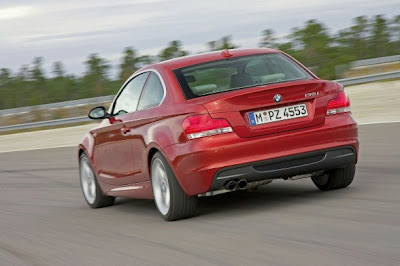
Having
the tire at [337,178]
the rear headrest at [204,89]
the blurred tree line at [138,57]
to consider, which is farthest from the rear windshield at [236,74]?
the blurred tree line at [138,57]

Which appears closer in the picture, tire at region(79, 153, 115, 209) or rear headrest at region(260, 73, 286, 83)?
rear headrest at region(260, 73, 286, 83)

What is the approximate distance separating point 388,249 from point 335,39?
84203mm

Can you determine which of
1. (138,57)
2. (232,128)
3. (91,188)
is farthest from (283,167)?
(138,57)

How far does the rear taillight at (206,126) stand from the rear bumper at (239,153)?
41 millimetres

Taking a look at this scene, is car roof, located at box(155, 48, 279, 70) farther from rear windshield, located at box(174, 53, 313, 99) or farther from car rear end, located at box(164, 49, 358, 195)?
car rear end, located at box(164, 49, 358, 195)

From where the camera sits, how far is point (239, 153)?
7.56 meters

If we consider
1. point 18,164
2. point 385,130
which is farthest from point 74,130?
point 385,130

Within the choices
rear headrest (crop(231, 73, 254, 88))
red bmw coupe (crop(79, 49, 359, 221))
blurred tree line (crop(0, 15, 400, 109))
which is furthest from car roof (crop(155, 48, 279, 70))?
blurred tree line (crop(0, 15, 400, 109))

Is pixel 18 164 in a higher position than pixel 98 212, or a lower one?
lower

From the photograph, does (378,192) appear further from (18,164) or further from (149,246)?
(18,164)

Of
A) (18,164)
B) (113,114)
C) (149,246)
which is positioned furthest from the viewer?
(18,164)

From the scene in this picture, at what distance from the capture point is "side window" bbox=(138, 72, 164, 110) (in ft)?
27.4

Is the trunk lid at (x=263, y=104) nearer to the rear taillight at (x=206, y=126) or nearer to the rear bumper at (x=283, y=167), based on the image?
the rear taillight at (x=206, y=126)

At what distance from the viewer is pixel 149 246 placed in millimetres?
6953
